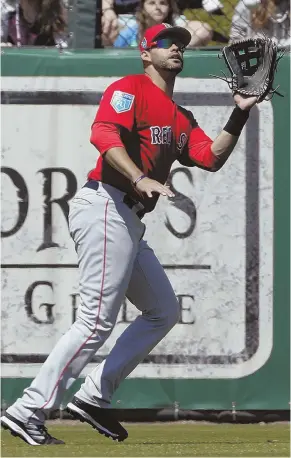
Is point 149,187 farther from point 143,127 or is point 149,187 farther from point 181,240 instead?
point 181,240

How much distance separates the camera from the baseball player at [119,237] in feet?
17.0

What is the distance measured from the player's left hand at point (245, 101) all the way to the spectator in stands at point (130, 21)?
2.29 m

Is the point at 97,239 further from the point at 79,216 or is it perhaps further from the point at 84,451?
the point at 84,451

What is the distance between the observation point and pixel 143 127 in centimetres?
540

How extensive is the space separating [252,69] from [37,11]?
262 cm

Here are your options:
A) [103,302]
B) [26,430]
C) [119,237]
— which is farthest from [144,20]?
[26,430]

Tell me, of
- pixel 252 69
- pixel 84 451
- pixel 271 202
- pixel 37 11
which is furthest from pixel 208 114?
pixel 84 451

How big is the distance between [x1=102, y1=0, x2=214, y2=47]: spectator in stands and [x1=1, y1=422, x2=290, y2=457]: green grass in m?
2.59

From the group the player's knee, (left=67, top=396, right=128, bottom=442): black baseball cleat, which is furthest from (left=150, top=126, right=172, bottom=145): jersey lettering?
(left=67, top=396, right=128, bottom=442): black baseball cleat

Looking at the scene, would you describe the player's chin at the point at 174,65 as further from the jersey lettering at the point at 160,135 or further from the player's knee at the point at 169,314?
the player's knee at the point at 169,314

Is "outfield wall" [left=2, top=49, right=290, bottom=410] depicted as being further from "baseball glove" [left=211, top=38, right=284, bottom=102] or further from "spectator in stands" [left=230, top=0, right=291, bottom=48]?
"baseball glove" [left=211, top=38, right=284, bottom=102]

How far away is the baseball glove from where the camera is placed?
5305 millimetres

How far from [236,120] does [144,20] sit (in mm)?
2345

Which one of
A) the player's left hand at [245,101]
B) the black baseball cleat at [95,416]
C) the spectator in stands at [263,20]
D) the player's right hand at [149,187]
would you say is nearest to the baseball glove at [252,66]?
the player's left hand at [245,101]
